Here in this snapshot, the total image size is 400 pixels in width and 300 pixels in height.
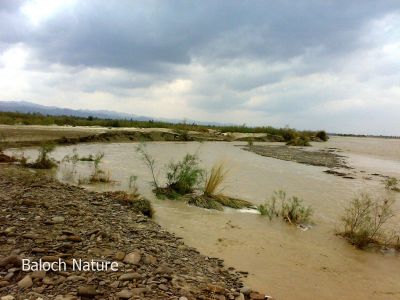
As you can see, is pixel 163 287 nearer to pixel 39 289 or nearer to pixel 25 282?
pixel 39 289

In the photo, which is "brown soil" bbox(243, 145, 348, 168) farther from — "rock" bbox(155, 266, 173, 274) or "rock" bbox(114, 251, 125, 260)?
"rock" bbox(114, 251, 125, 260)

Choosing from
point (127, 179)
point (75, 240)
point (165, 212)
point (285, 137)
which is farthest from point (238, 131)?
point (75, 240)

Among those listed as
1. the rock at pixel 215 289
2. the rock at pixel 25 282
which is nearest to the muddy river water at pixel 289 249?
the rock at pixel 215 289

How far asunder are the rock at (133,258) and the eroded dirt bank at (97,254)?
0.01m

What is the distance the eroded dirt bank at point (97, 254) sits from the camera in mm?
3660

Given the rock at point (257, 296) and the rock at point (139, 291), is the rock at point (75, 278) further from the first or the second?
the rock at point (257, 296)

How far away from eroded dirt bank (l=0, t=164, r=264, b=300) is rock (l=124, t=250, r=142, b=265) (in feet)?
0.04

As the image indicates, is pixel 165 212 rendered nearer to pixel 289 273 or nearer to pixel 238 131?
pixel 289 273

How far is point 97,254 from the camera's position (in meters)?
4.40

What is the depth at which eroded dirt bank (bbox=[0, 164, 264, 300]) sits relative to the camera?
3.66 m

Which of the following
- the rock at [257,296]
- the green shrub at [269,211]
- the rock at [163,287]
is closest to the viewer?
the rock at [163,287]

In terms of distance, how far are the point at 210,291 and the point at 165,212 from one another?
4.03 meters

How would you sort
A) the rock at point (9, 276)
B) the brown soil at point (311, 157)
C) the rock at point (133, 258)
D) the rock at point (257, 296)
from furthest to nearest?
the brown soil at point (311, 157) < the rock at point (133, 258) < the rock at point (257, 296) < the rock at point (9, 276)

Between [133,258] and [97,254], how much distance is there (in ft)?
1.41
